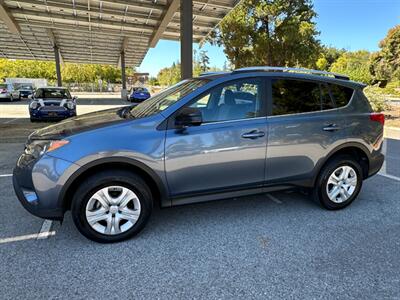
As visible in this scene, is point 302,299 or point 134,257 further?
point 134,257

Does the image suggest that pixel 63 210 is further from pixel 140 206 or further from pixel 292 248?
pixel 292 248

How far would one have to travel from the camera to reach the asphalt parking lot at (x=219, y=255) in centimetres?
235

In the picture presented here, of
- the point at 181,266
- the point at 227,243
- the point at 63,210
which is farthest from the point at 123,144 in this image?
the point at 227,243

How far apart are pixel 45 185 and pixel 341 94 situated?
11.6ft

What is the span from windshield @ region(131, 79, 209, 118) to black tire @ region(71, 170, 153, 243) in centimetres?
70

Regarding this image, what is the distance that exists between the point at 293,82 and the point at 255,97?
0.56 meters

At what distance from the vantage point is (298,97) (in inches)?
141

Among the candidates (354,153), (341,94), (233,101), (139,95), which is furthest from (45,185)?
(139,95)

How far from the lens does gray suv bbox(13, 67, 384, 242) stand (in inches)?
112

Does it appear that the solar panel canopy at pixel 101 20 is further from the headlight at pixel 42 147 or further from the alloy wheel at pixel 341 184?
the headlight at pixel 42 147

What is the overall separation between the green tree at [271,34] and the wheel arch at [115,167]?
18.9 meters

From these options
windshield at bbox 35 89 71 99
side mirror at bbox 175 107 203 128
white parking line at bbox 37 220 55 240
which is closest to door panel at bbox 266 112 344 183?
side mirror at bbox 175 107 203 128

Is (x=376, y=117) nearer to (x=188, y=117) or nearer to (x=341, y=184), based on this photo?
(x=341, y=184)

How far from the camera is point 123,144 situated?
286 centimetres
